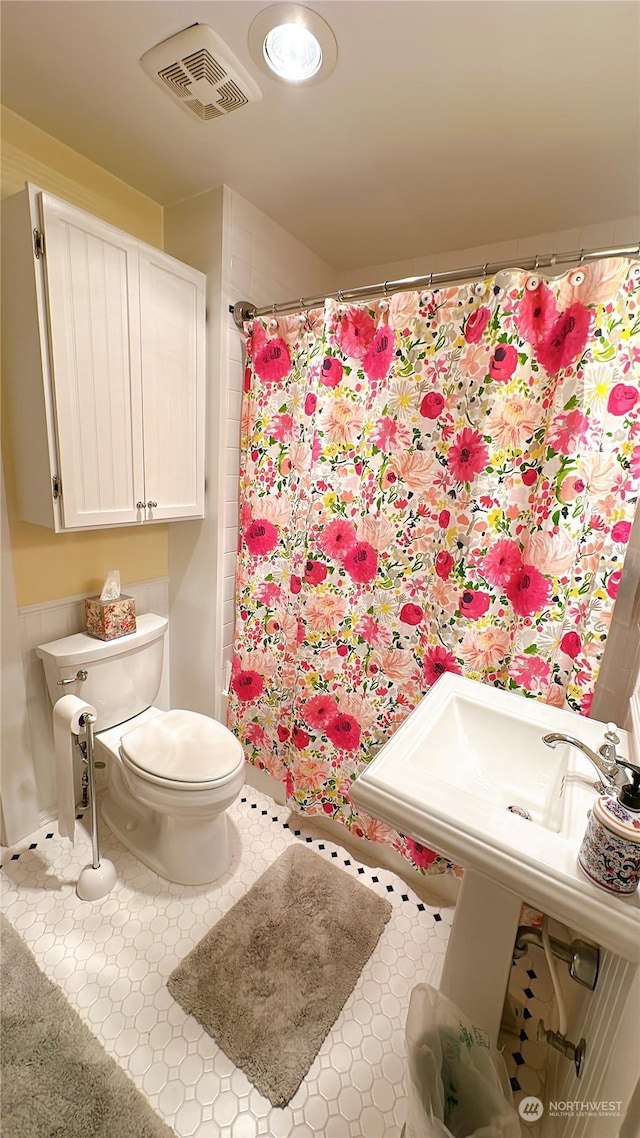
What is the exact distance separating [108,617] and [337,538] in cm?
84

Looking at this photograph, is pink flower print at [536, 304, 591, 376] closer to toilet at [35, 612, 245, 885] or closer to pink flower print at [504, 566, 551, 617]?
pink flower print at [504, 566, 551, 617]

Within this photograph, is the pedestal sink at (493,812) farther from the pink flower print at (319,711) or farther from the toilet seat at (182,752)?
the toilet seat at (182,752)

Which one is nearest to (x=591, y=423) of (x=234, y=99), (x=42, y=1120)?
(x=234, y=99)

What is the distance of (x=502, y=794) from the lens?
3.34ft

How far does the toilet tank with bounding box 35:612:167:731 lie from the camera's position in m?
1.43

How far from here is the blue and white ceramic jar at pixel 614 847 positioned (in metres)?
0.61

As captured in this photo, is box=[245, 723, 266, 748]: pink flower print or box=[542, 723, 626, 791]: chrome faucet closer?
box=[542, 723, 626, 791]: chrome faucet

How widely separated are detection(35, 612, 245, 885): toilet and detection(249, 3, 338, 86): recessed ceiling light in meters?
1.60

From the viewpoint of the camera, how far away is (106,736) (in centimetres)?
155

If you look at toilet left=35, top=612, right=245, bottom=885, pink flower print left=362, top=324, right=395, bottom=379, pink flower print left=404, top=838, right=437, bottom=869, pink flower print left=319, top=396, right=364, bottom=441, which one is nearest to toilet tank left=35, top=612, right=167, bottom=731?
toilet left=35, top=612, right=245, bottom=885

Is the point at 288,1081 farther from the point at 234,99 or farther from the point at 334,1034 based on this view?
the point at 234,99

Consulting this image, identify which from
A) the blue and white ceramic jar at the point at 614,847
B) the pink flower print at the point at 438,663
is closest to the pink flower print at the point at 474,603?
the pink flower print at the point at 438,663

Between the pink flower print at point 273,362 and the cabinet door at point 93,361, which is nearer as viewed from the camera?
the cabinet door at point 93,361

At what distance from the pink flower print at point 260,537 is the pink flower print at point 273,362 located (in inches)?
20.2
